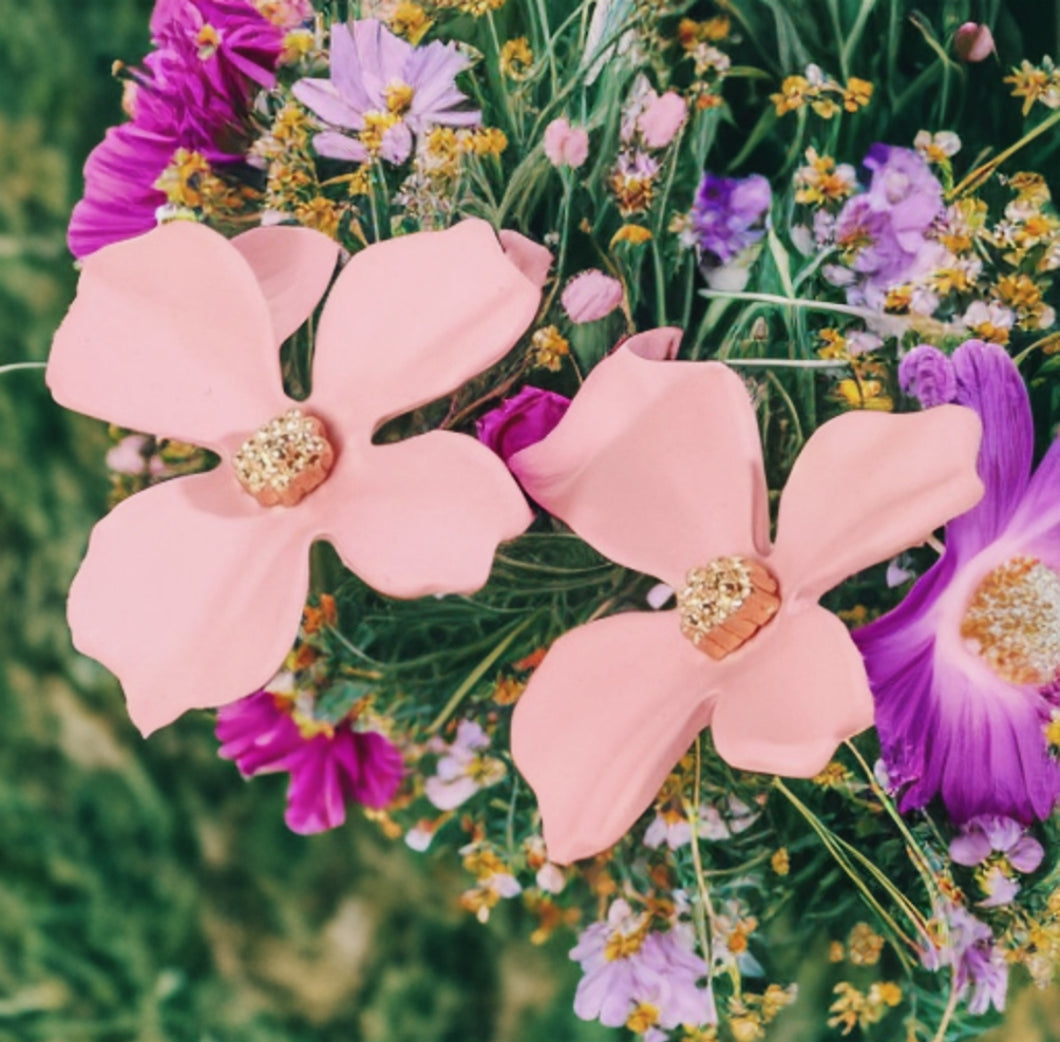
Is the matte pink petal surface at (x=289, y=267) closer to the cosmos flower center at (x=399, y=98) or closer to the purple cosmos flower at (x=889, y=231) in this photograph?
the cosmos flower center at (x=399, y=98)

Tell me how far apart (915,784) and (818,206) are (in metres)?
0.19

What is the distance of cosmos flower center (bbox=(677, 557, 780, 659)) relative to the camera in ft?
1.22

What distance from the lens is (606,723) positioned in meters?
0.38

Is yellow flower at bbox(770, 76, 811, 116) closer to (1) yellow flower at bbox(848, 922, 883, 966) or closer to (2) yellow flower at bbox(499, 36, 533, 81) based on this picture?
(2) yellow flower at bbox(499, 36, 533, 81)

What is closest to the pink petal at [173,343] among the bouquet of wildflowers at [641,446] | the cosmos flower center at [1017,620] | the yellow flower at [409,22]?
the bouquet of wildflowers at [641,446]

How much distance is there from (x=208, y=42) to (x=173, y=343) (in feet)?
0.43

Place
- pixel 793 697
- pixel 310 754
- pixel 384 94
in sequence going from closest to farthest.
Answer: pixel 793 697 → pixel 384 94 → pixel 310 754

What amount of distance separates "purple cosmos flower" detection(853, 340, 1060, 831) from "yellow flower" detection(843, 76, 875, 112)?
3.8 inches

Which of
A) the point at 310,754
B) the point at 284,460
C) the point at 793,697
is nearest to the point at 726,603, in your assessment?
the point at 793,697

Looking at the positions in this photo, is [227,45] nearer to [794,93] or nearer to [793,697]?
[794,93]

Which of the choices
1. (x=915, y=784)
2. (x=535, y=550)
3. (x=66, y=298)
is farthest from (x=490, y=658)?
(x=66, y=298)

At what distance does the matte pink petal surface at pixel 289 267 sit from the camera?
1.43 feet

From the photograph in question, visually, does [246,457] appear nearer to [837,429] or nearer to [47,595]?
[837,429]

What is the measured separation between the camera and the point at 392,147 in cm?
46
